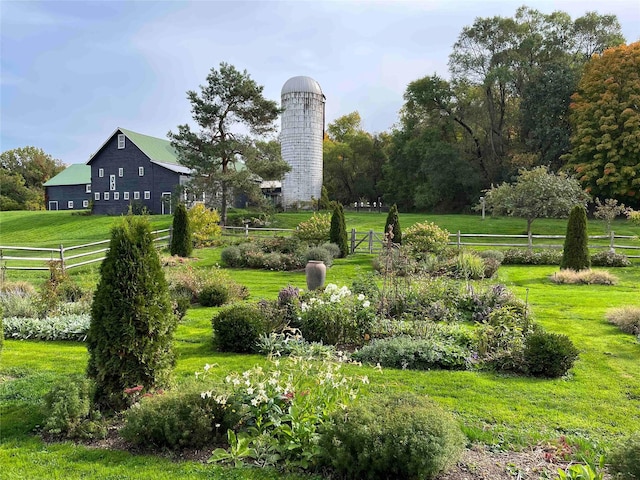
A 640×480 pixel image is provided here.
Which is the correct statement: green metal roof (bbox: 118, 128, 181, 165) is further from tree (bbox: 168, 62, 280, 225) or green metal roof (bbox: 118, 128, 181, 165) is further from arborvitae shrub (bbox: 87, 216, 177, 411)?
arborvitae shrub (bbox: 87, 216, 177, 411)

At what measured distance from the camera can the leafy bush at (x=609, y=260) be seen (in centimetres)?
1617

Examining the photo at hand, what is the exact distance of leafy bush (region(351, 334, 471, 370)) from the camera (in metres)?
6.02

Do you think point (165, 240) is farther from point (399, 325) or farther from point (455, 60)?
point (455, 60)

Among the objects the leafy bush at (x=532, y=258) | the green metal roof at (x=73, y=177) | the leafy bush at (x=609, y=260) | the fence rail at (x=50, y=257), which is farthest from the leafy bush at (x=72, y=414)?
the green metal roof at (x=73, y=177)

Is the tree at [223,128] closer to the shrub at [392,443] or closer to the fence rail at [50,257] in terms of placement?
the fence rail at [50,257]

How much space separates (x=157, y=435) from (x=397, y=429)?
6.48 ft

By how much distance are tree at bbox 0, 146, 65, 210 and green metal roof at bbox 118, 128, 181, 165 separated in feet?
63.6

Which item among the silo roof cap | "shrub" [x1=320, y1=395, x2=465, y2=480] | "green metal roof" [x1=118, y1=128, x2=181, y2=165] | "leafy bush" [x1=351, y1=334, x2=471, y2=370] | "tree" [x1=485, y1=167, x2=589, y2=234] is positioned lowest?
"leafy bush" [x1=351, y1=334, x2=471, y2=370]

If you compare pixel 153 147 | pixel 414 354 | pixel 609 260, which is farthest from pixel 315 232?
pixel 153 147

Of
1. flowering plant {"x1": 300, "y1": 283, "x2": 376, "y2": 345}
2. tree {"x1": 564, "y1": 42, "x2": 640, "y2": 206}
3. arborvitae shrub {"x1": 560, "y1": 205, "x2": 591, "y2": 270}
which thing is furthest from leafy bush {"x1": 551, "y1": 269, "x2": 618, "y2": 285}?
tree {"x1": 564, "y1": 42, "x2": 640, "y2": 206}

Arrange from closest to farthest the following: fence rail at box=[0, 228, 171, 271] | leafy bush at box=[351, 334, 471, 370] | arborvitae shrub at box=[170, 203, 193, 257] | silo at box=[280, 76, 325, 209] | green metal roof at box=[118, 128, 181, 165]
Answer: leafy bush at box=[351, 334, 471, 370] < fence rail at box=[0, 228, 171, 271] < arborvitae shrub at box=[170, 203, 193, 257] < green metal roof at box=[118, 128, 181, 165] < silo at box=[280, 76, 325, 209]

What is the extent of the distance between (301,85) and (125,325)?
3751 centimetres

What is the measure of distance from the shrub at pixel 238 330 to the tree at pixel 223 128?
2125 cm

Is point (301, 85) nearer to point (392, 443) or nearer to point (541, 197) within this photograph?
point (541, 197)
